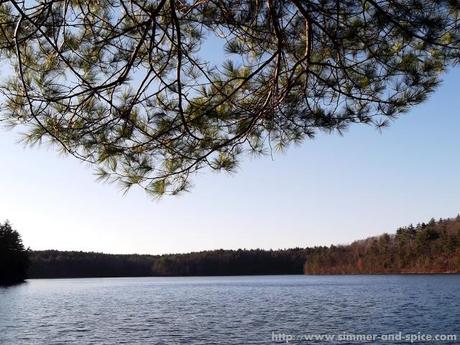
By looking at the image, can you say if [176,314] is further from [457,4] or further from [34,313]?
[457,4]

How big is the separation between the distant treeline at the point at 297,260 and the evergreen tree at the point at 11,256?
76.9ft

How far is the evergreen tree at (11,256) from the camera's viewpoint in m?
54.2

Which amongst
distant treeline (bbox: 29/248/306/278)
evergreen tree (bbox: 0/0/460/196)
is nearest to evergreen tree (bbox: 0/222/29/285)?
evergreen tree (bbox: 0/0/460/196)

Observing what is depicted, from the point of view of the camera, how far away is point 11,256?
182 feet

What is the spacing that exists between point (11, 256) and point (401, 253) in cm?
6561

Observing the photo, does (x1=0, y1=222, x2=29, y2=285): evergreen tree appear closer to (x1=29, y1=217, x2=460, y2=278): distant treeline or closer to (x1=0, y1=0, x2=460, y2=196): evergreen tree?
(x1=29, y1=217, x2=460, y2=278): distant treeline

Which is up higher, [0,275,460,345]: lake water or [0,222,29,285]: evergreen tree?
[0,222,29,285]: evergreen tree

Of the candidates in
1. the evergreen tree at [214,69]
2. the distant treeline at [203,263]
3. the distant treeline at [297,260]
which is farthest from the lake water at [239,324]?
the distant treeline at [203,263]

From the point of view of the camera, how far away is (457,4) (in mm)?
4789

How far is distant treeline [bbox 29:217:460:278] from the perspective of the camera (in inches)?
3772

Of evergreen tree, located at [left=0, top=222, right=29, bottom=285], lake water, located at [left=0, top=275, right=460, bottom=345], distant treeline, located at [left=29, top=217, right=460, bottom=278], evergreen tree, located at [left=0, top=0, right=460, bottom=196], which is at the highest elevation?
distant treeline, located at [left=29, top=217, right=460, bottom=278]

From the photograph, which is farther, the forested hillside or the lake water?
the forested hillside

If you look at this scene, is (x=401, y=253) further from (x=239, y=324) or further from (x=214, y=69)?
(x=214, y=69)

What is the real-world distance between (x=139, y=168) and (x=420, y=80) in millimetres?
2573
